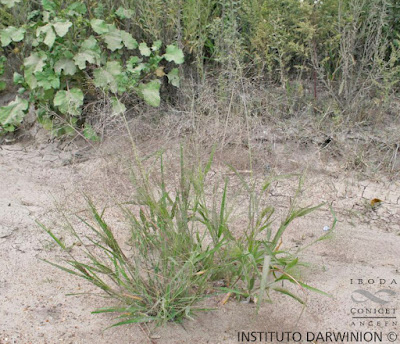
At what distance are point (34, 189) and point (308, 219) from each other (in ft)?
5.35

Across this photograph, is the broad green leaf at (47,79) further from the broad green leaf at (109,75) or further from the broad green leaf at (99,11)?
the broad green leaf at (99,11)

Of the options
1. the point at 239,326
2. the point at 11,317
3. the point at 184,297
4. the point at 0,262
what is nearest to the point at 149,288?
the point at 184,297

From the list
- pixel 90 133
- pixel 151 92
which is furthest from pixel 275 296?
pixel 151 92

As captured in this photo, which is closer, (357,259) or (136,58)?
(357,259)

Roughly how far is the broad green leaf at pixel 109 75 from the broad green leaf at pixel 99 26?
0.22 metres

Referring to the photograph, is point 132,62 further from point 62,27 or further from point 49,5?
point 49,5

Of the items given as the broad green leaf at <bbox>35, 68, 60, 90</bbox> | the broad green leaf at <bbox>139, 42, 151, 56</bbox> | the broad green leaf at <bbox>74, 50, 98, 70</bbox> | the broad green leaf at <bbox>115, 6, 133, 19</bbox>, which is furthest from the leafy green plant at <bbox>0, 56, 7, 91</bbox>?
the broad green leaf at <bbox>139, 42, 151, 56</bbox>

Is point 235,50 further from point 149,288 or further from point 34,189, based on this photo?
point 149,288

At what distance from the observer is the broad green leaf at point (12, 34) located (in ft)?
11.3

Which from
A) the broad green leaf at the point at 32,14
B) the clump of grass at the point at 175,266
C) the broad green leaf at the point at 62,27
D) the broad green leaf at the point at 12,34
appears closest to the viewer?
the clump of grass at the point at 175,266

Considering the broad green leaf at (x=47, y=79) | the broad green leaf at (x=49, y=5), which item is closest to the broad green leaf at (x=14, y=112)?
the broad green leaf at (x=47, y=79)

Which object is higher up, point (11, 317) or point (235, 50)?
point (235, 50)

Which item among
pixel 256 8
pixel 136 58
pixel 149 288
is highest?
pixel 256 8

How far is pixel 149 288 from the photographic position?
1938mm
